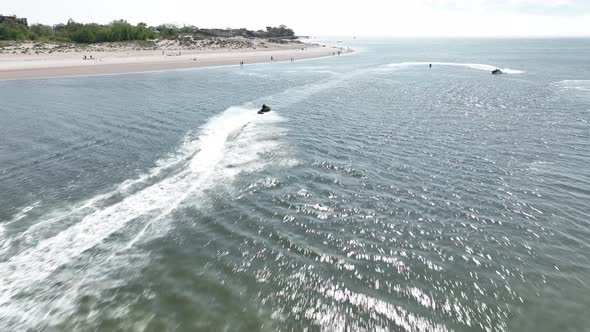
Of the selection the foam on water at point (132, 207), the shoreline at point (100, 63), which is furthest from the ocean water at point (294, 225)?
the shoreline at point (100, 63)

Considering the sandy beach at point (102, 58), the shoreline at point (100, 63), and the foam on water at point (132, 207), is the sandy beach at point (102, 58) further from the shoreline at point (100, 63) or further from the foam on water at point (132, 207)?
the foam on water at point (132, 207)

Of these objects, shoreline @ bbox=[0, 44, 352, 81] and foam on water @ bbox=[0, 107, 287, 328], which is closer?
foam on water @ bbox=[0, 107, 287, 328]

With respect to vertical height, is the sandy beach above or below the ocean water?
above

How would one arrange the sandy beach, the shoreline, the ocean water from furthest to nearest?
1. the sandy beach
2. the shoreline
3. the ocean water

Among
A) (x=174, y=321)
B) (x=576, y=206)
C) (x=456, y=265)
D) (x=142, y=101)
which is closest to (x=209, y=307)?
(x=174, y=321)

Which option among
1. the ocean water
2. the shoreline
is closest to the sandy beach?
the shoreline

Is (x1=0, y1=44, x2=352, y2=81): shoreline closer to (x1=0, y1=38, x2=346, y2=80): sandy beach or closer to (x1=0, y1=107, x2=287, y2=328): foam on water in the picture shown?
(x1=0, y1=38, x2=346, y2=80): sandy beach

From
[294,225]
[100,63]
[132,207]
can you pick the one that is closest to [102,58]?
[100,63]
